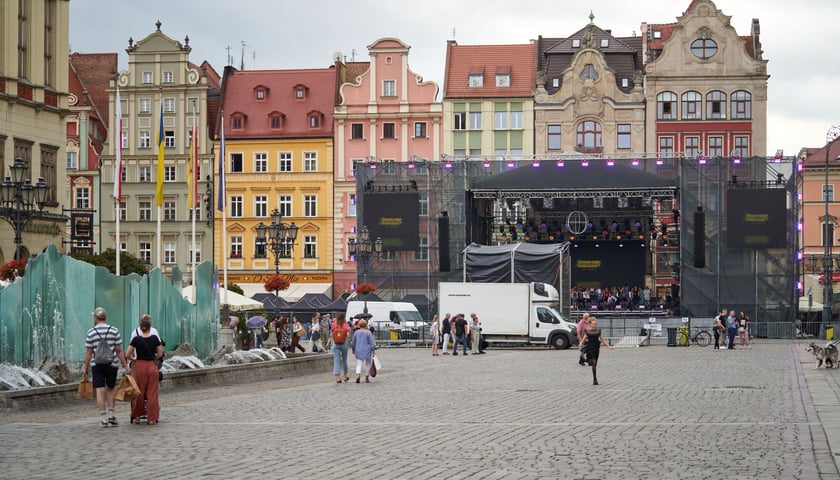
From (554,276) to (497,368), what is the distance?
18081 mm

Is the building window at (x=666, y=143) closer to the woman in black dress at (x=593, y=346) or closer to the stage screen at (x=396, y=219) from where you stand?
the stage screen at (x=396, y=219)

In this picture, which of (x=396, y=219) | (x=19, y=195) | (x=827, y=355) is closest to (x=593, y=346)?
(x=827, y=355)

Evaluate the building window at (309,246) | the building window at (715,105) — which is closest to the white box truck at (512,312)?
the building window at (715,105)

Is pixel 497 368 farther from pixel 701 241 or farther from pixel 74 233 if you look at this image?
pixel 701 241

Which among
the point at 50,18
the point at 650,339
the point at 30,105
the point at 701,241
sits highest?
the point at 50,18

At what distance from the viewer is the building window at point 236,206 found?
3322 inches

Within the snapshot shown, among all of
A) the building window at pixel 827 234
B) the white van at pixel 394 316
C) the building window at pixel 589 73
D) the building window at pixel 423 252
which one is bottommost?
the white van at pixel 394 316

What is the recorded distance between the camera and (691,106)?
259ft

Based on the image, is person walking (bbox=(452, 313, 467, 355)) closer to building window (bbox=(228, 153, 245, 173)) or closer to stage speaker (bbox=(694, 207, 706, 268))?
stage speaker (bbox=(694, 207, 706, 268))

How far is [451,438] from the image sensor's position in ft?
52.1

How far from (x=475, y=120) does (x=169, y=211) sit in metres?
19.6

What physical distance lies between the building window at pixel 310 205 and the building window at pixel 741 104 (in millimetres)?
25390

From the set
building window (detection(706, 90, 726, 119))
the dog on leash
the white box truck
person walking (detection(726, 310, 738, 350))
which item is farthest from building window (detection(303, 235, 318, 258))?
the dog on leash

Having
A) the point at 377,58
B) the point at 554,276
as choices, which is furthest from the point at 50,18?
the point at 377,58
